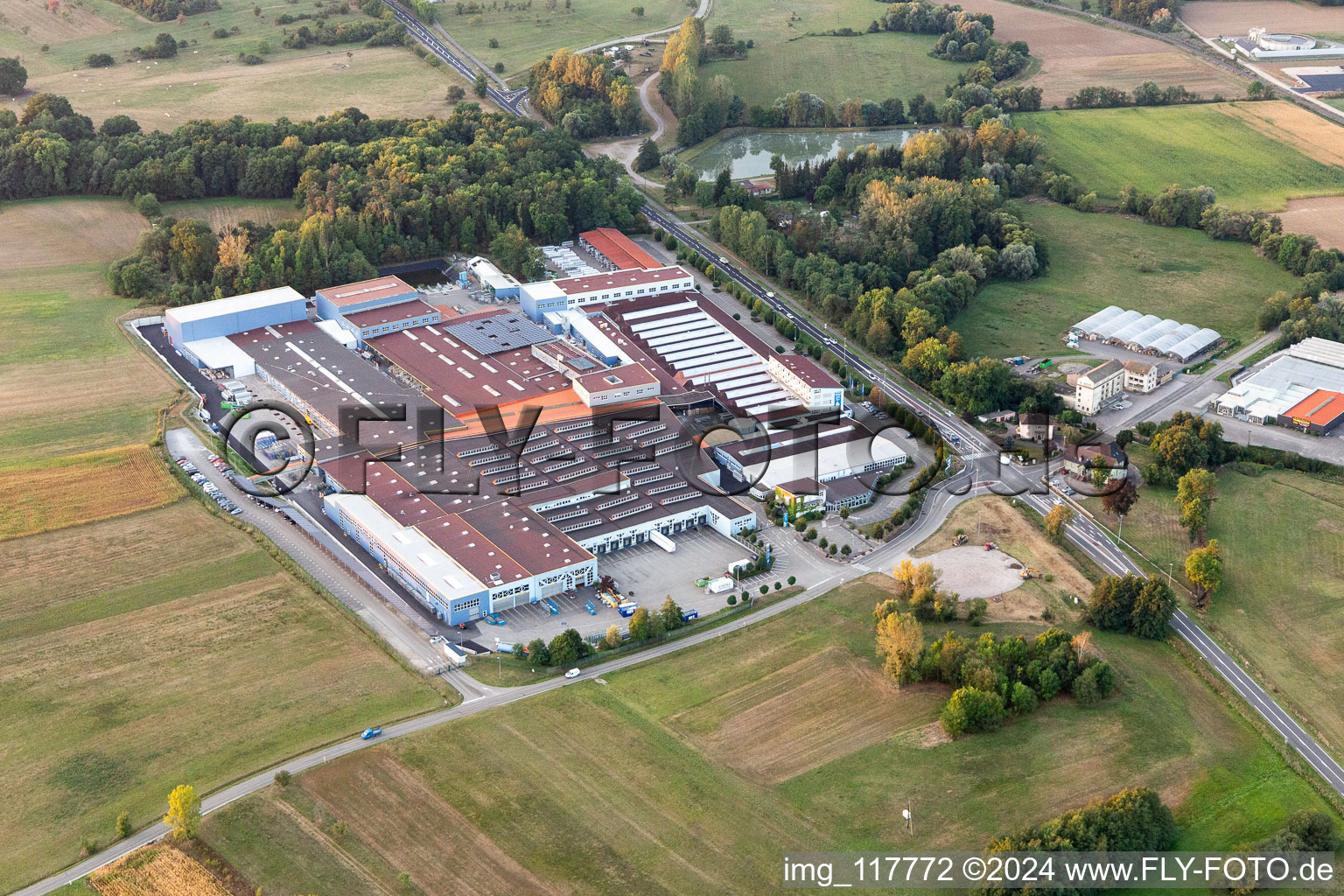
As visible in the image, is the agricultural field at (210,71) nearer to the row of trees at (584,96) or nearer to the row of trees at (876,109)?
the row of trees at (584,96)

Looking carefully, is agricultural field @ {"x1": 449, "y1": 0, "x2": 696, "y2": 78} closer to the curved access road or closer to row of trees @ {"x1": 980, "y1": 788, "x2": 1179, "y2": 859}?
the curved access road

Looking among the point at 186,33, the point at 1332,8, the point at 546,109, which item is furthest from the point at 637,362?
the point at 1332,8

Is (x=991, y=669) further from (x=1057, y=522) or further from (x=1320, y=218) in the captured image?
(x=1320, y=218)

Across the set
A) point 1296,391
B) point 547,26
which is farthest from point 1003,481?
point 547,26

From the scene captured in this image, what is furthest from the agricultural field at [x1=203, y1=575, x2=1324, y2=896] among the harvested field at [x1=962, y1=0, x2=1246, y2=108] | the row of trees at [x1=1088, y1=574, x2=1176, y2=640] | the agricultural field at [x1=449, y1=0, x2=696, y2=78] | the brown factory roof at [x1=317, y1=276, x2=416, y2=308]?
the agricultural field at [x1=449, y1=0, x2=696, y2=78]

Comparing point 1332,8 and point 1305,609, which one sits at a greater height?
point 1332,8

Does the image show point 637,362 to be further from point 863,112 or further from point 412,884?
point 863,112

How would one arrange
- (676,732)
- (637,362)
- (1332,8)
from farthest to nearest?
(1332,8) < (637,362) < (676,732)
